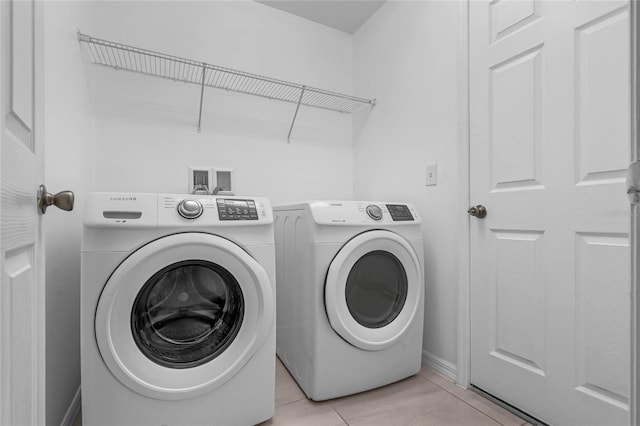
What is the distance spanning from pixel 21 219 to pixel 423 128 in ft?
5.54

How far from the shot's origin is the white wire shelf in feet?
5.27

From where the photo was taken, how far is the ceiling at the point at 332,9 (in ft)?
6.74

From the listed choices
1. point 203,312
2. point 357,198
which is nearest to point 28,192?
point 203,312

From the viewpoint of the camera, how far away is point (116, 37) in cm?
171

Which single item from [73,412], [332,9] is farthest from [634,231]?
[332,9]

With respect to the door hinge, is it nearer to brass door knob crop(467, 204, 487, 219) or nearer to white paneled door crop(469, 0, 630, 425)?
white paneled door crop(469, 0, 630, 425)

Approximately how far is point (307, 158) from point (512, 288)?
4.71 ft

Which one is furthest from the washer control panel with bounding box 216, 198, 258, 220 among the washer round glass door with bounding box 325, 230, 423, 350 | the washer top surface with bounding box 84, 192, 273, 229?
the washer round glass door with bounding box 325, 230, 423, 350

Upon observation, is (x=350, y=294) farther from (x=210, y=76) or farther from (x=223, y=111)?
(x=210, y=76)

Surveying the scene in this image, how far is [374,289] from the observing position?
151 cm

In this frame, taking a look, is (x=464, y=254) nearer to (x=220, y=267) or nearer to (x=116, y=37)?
(x=220, y=267)

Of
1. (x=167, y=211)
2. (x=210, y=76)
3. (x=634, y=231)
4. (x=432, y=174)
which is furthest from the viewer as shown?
(x=210, y=76)

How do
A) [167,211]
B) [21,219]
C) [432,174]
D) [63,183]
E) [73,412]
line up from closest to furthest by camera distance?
[21,219] → [167,211] → [63,183] → [73,412] → [432,174]

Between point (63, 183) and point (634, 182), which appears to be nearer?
point (634, 182)
